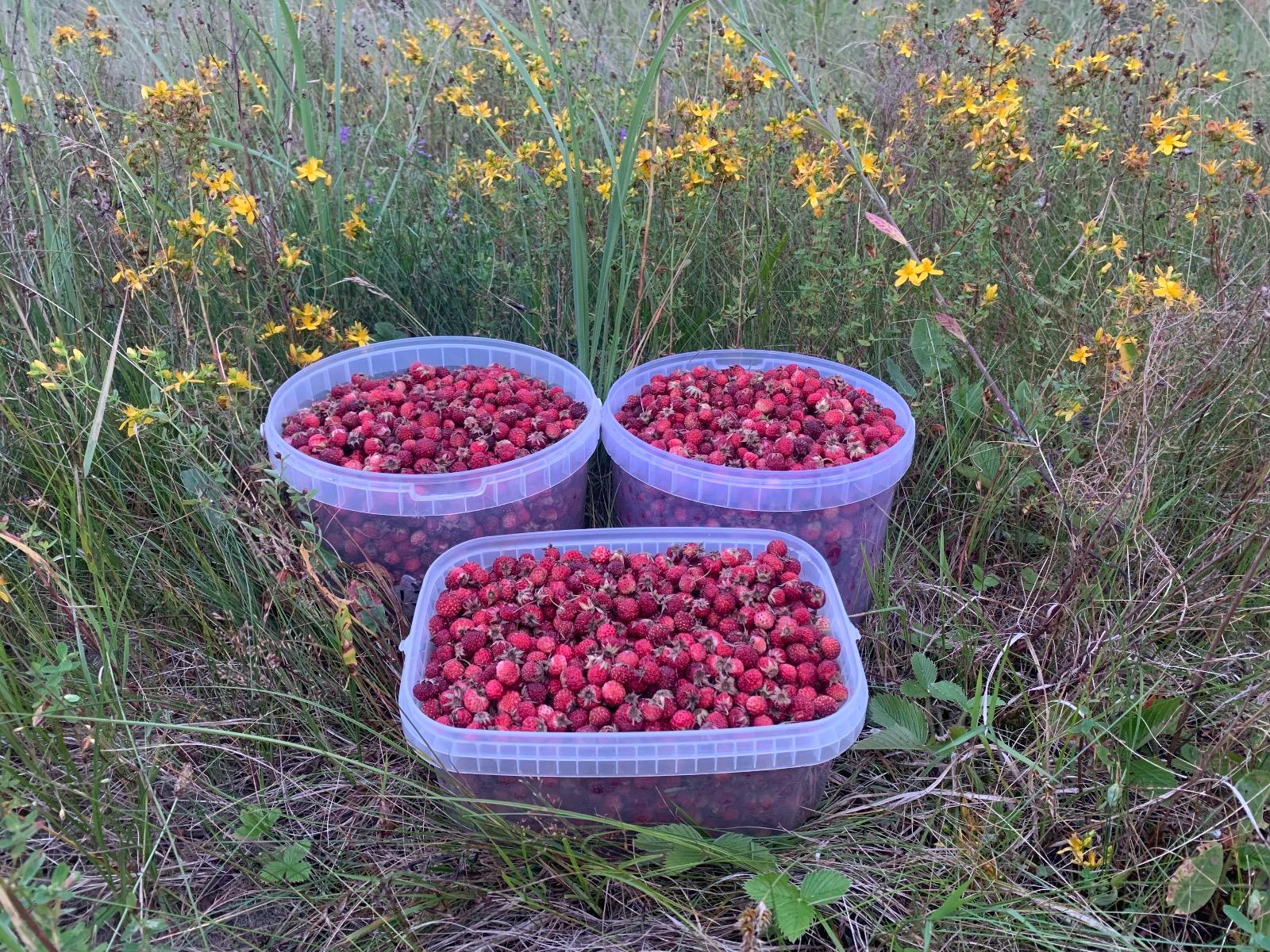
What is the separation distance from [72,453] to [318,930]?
1.10m

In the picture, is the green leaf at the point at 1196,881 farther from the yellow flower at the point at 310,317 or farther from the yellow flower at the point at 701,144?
the yellow flower at the point at 310,317

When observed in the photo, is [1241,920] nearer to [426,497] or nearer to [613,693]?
[613,693]

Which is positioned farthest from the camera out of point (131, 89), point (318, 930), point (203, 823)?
point (131, 89)

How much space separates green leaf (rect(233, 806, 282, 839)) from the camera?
57.1 inches

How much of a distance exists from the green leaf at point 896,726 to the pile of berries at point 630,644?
0.17 m

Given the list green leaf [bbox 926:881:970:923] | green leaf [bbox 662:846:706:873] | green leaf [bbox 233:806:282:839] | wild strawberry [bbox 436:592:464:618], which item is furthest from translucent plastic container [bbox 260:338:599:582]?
green leaf [bbox 926:881:970:923]

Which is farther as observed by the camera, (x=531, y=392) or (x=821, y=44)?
(x=821, y=44)

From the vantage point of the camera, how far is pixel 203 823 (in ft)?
4.88

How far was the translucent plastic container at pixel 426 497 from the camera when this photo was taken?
1761 mm

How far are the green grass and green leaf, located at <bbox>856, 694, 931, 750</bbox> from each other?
30 mm

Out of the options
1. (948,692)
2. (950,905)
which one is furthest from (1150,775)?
(950,905)

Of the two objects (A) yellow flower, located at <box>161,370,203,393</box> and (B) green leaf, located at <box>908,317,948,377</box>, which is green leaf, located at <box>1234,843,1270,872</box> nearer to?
(B) green leaf, located at <box>908,317,948,377</box>

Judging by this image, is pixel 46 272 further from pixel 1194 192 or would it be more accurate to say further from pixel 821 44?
pixel 821 44

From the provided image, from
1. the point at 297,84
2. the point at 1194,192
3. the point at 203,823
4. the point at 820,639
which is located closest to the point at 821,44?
the point at 1194,192
